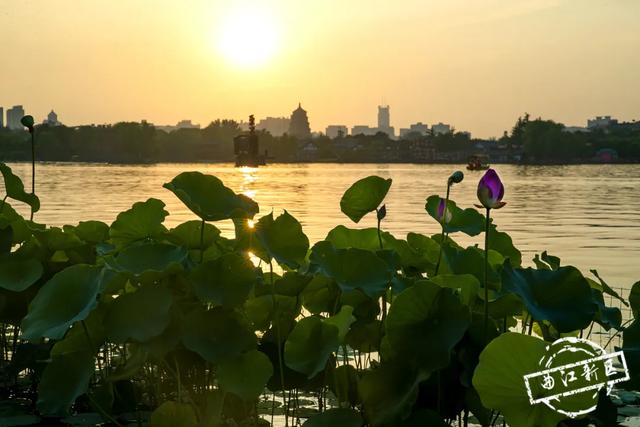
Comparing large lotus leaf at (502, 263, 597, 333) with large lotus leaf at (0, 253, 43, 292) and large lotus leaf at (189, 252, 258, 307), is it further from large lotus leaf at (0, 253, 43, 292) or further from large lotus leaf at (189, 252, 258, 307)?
large lotus leaf at (0, 253, 43, 292)

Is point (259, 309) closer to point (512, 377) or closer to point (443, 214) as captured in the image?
point (443, 214)

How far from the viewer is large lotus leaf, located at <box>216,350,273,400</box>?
82.4 inches

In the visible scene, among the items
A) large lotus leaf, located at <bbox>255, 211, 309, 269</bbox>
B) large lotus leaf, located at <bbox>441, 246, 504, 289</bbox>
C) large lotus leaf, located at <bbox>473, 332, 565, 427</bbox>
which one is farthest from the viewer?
large lotus leaf, located at <bbox>441, 246, 504, 289</bbox>

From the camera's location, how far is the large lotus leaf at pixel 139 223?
2.56 m

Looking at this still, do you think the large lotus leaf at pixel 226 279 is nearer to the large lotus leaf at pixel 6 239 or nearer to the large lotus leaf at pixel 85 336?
the large lotus leaf at pixel 85 336

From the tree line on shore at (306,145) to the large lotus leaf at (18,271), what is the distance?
96.2m

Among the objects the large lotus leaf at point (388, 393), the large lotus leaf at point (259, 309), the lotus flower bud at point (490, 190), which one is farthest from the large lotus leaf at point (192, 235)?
the lotus flower bud at point (490, 190)

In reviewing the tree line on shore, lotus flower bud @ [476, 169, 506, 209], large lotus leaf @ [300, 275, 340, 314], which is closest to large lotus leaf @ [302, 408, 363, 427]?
large lotus leaf @ [300, 275, 340, 314]

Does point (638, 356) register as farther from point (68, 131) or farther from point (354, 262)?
point (68, 131)

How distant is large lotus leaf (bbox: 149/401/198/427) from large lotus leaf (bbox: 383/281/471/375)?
1.86ft

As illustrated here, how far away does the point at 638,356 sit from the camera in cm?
216

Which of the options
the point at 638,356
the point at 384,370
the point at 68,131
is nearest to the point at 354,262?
the point at 384,370

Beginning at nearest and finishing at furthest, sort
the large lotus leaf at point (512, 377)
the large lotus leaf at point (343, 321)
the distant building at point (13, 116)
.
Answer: the large lotus leaf at point (512, 377) < the large lotus leaf at point (343, 321) < the distant building at point (13, 116)

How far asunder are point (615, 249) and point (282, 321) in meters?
10.2
